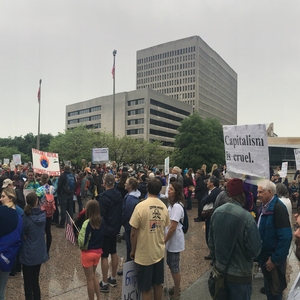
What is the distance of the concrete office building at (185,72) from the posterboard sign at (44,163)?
128m

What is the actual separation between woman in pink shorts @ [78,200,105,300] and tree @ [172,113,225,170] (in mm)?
43019

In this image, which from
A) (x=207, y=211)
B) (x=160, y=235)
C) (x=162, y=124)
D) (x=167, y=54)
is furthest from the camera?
(x=167, y=54)

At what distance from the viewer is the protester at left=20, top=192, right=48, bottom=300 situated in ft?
14.0

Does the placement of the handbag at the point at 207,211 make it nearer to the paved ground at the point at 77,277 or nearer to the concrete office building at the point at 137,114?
the paved ground at the point at 77,277

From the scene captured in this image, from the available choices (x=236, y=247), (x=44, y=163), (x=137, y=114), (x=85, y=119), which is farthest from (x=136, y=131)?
(x=236, y=247)

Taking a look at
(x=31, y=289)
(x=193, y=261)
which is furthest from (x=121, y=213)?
(x=193, y=261)

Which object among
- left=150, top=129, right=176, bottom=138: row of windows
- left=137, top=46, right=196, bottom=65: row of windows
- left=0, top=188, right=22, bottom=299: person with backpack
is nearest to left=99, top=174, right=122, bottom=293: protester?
left=0, top=188, right=22, bottom=299: person with backpack

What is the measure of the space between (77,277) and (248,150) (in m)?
3.88

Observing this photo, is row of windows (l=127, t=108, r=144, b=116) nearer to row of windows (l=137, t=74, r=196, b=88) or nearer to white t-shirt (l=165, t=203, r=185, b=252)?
row of windows (l=137, t=74, r=196, b=88)

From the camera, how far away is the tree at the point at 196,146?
47.5 m

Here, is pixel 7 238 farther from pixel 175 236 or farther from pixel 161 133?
pixel 161 133

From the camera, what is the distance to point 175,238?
15.6 ft

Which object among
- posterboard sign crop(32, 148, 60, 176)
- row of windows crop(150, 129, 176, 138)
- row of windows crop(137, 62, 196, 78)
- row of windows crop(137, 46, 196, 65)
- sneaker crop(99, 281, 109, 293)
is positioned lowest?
sneaker crop(99, 281, 109, 293)

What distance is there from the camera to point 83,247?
14.3 feet
